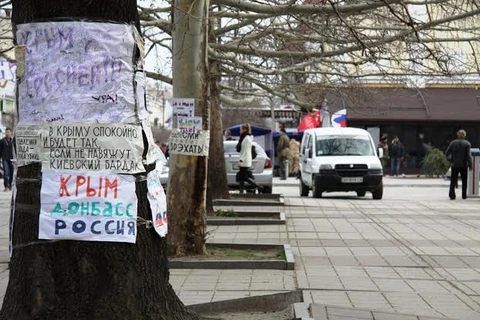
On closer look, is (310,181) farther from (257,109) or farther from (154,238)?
(257,109)

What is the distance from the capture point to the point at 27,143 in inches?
202

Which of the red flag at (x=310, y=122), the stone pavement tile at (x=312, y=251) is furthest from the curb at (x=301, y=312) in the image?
the red flag at (x=310, y=122)

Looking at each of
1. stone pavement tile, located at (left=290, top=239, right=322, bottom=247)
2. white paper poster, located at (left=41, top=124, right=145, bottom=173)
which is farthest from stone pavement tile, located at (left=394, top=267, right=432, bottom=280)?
white paper poster, located at (left=41, top=124, right=145, bottom=173)

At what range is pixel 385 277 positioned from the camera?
883cm

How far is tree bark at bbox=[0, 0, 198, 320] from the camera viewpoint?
500cm

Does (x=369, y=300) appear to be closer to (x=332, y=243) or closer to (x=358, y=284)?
(x=358, y=284)

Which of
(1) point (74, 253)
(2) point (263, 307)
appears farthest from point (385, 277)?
(1) point (74, 253)

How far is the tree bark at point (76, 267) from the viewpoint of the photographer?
16.4 ft

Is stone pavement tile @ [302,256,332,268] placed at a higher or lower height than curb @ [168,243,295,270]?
lower

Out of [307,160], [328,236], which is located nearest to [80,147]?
[328,236]

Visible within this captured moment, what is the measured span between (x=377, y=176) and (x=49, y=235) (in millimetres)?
18005

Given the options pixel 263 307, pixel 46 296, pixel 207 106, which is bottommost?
pixel 263 307

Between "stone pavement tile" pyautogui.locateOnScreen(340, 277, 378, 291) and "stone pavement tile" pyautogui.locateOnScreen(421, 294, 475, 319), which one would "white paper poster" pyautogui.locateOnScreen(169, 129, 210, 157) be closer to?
"stone pavement tile" pyautogui.locateOnScreen(340, 277, 378, 291)

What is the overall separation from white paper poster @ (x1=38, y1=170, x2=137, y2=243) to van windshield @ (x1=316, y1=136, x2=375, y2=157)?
1849 centimetres
